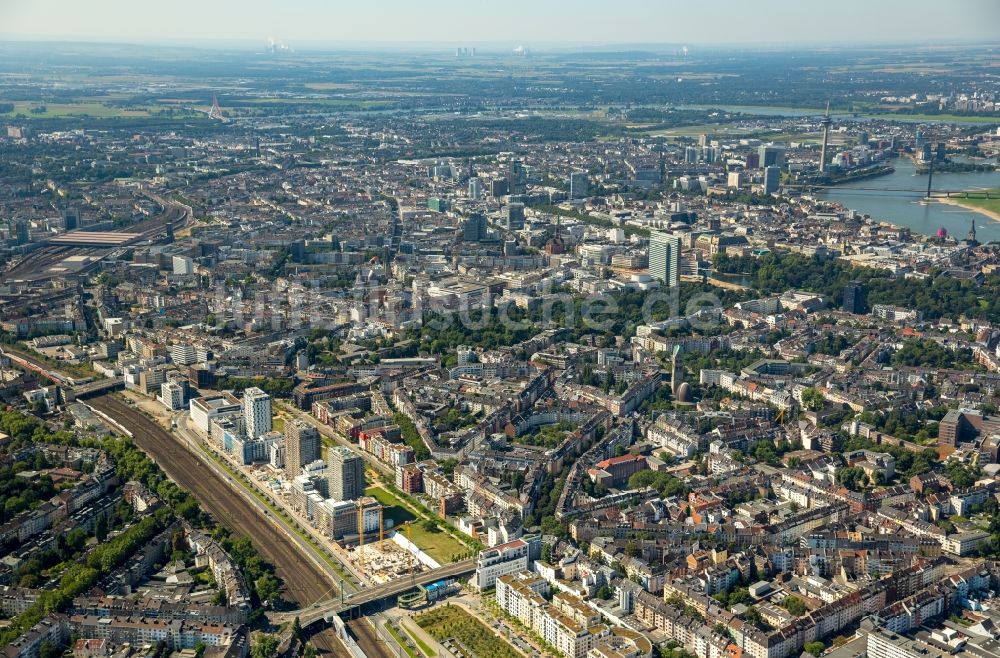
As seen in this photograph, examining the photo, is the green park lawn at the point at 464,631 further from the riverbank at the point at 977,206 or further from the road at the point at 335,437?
the riverbank at the point at 977,206

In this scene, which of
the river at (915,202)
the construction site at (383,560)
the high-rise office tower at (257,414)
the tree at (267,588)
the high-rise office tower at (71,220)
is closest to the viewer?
the tree at (267,588)

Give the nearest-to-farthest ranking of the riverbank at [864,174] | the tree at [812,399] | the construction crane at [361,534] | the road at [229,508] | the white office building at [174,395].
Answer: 1. the road at [229,508]
2. the construction crane at [361,534]
3. the tree at [812,399]
4. the white office building at [174,395]
5. the riverbank at [864,174]

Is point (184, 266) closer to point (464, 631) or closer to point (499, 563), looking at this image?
point (499, 563)

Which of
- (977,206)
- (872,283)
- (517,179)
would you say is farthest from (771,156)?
(872,283)

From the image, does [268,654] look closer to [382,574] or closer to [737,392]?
[382,574]

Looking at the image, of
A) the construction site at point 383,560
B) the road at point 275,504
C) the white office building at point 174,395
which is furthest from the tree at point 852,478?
the white office building at point 174,395

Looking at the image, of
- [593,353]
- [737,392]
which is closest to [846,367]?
[737,392]
